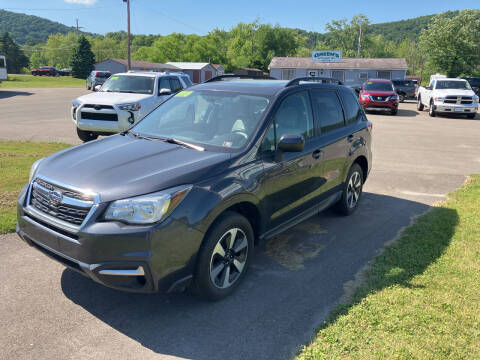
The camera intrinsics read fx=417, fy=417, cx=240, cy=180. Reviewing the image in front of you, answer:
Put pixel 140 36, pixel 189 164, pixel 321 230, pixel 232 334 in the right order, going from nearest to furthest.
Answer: pixel 232 334
pixel 189 164
pixel 321 230
pixel 140 36

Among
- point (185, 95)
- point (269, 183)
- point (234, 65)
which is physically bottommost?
point (269, 183)

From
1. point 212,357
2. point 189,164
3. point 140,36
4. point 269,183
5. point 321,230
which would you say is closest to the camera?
point 212,357

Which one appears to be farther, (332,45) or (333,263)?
(332,45)

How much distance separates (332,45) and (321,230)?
11699cm

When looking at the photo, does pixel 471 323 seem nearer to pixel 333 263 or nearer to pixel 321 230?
pixel 333 263

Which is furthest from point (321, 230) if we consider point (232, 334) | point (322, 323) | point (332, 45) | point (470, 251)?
point (332, 45)

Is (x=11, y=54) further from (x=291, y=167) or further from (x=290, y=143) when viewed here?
(x=290, y=143)

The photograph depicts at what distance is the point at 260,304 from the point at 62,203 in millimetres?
1841

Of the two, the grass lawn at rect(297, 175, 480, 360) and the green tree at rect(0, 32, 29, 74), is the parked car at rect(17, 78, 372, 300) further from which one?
the green tree at rect(0, 32, 29, 74)

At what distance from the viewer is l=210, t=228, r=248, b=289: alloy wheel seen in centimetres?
354

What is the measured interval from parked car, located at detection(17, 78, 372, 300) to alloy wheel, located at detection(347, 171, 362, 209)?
70 centimetres

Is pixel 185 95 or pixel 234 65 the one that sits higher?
pixel 234 65

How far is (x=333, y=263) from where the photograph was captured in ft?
14.8

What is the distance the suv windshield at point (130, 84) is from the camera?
1167cm
